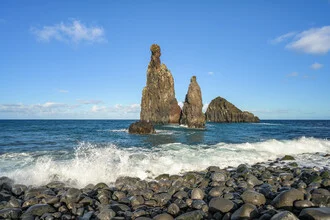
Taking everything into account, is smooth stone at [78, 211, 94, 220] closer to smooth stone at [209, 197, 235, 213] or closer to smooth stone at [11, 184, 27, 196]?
smooth stone at [209, 197, 235, 213]

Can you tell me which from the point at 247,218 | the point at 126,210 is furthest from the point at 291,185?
the point at 126,210

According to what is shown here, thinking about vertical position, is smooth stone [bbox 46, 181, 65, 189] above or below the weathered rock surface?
below

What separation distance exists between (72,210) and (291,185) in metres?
7.22

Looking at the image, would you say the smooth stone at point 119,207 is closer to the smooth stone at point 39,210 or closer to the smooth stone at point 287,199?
the smooth stone at point 39,210

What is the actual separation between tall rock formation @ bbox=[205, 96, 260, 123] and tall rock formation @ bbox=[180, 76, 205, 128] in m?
45.4

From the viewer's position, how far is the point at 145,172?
1042 centimetres

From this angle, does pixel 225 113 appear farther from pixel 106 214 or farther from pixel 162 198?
pixel 106 214

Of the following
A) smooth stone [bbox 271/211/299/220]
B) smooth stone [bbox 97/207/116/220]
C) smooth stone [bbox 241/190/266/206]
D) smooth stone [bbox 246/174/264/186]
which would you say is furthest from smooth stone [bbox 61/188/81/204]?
smooth stone [bbox 246/174/264/186]

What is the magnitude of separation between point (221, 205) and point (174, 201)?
4.54 feet

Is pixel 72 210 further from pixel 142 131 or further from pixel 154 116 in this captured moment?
pixel 154 116

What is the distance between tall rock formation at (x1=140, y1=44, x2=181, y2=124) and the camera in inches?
2953

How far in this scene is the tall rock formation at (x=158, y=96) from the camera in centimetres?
7500

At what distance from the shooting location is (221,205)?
5750mm

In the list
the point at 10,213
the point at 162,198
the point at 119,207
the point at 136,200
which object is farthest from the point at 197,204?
the point at 10,213
